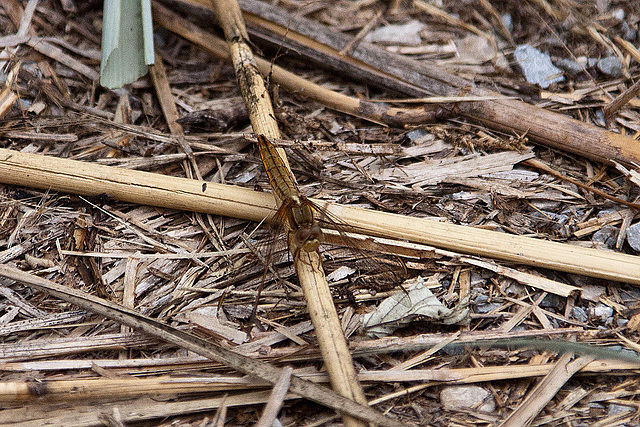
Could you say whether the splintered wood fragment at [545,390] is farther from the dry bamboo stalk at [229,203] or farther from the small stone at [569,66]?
the small stone at [569,66]

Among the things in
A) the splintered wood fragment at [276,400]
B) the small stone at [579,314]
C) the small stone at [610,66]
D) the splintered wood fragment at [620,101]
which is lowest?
the small stone at [579,314]

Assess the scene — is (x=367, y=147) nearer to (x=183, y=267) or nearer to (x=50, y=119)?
(x=183, y=267)

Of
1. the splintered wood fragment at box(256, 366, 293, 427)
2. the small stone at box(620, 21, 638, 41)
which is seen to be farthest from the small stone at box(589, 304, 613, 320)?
the small stone at box(620, 21, 638, 41)

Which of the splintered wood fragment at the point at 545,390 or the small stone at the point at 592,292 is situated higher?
the small stone at the point at 592,292

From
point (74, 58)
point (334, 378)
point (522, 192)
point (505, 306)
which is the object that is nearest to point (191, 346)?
point (334, 378)

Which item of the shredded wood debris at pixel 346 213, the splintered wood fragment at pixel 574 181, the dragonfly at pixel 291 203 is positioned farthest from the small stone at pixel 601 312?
the dragonfly at pixel 291 203

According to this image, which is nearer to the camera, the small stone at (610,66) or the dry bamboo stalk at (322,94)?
the dry bamboo stalk at (322,94)

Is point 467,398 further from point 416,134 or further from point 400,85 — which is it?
point 400,85
